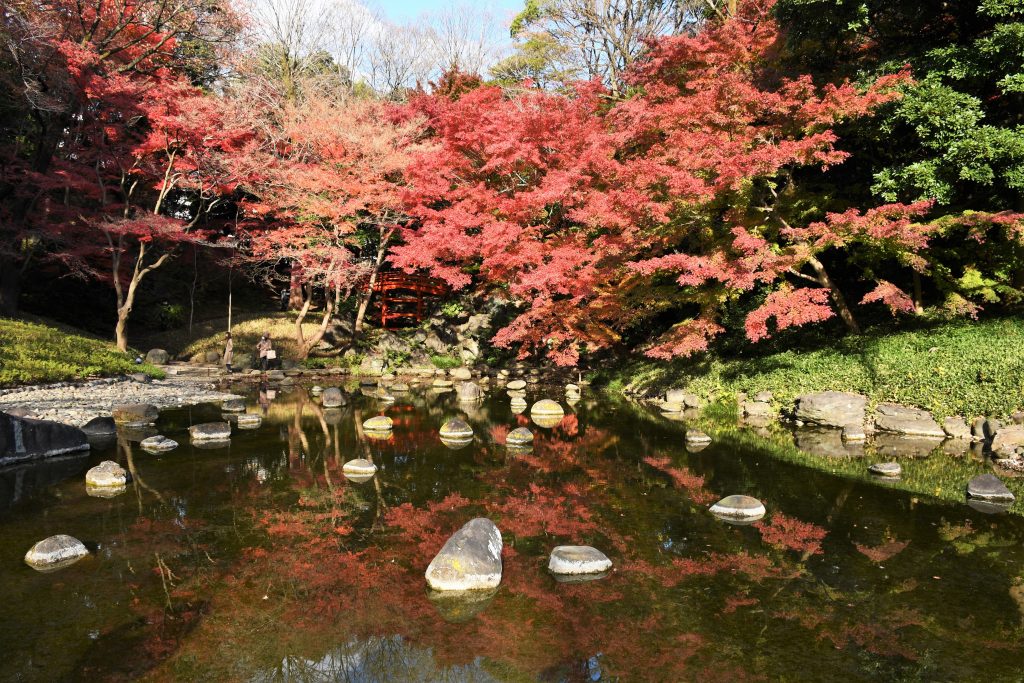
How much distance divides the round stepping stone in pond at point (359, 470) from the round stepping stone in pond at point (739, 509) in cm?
431

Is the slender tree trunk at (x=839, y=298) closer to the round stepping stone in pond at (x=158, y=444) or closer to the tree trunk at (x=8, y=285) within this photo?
the round stepping stone in pond at (x=158, y=444)

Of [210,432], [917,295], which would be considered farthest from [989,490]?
[210,432]


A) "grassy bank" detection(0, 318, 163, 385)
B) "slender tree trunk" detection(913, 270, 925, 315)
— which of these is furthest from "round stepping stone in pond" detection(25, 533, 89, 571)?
"slender tree trunk" detection(913, 270, 925, 315)

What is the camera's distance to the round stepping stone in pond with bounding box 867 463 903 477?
8.41m

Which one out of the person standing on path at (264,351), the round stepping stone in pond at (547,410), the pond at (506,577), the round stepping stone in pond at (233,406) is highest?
the person standing on path at (264,351)

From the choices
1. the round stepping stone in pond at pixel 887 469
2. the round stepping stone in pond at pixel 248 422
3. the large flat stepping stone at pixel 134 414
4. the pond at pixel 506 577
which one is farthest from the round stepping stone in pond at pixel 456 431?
the round stepping stone in pond at pixel 887 469

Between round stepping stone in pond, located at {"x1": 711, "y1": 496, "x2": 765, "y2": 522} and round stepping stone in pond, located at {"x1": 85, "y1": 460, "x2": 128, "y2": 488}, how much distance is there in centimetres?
699

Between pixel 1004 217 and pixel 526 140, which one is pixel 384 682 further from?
pixel 526 140

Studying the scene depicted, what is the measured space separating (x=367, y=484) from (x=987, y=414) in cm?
944

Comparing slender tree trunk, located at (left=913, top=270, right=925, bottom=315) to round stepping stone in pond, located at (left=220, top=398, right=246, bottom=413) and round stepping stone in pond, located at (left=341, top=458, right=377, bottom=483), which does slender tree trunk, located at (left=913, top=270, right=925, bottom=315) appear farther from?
round stepping stone in pond, located at (left=220, top=398, right=246, bottom=413)

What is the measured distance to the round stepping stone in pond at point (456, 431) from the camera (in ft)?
35.7

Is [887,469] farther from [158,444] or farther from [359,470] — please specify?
[158,444]

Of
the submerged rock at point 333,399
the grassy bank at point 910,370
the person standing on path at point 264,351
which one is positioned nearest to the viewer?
the grassy bank at point 910,370

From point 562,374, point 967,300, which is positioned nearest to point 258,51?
point 562,374
